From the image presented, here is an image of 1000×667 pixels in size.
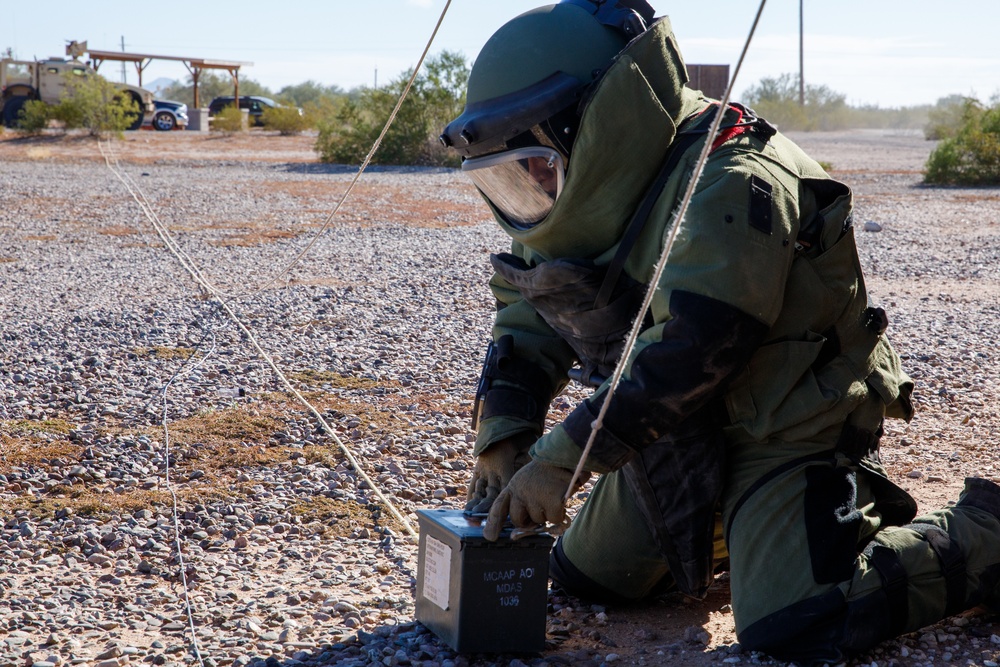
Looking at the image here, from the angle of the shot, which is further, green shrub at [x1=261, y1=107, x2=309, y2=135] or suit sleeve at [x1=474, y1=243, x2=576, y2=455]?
green shrub at [x1=261, y1=107, x2=309, y2=135]

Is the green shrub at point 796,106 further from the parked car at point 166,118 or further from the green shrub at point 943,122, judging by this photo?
the parked car at point 166,118

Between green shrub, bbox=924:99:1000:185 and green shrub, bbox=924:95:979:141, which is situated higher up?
green shrub, bbox=924:95:979:141

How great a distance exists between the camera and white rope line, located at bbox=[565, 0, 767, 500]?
1882mm

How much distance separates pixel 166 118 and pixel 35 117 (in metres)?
6.57

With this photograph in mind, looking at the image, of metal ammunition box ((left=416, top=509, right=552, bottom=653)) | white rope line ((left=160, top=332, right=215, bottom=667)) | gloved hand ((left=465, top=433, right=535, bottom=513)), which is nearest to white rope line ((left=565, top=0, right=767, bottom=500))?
metal ammunition box ((left=416, top=509, right=552, bottom=653))

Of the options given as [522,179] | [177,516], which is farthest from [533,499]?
[177,516]

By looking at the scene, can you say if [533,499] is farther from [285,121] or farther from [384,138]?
[285,121]

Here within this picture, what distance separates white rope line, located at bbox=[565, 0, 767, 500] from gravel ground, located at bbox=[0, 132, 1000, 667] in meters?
0.56

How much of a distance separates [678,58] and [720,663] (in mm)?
1373

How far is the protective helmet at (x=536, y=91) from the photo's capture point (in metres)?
2.20

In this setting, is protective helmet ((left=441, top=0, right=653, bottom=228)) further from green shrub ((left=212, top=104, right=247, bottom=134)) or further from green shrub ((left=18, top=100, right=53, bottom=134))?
green shrub ((left=212, top=104, right=247, bottom=134))

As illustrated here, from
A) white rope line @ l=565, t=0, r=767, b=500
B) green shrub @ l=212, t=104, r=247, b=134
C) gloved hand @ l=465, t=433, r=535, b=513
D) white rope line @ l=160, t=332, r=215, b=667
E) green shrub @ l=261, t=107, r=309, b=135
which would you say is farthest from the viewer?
green shrub @ l=261, t=107, r=309, b=135

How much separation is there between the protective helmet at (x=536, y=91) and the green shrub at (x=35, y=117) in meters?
27.0

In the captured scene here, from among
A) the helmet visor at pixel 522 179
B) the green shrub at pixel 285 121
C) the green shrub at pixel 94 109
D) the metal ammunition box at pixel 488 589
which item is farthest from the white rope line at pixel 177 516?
the green shrub at pixel 285 121
